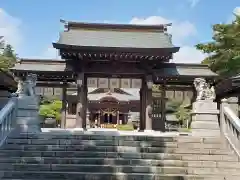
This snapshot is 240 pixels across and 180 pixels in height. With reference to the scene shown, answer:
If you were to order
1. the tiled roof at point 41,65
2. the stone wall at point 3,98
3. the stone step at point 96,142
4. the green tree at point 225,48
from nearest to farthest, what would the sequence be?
the stone step at point 96,142 < the stone wall at point 3,98 < the tiled roof at point 41,65 < the green tree at point 225,48

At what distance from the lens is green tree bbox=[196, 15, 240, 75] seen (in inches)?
910

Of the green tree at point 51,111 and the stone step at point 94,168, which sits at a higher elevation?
the green tree at point 51,111

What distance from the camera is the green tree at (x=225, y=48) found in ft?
75.8

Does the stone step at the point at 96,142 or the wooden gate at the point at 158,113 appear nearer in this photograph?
the stone step at the point at 96,142

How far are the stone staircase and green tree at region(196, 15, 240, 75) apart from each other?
13.3 m

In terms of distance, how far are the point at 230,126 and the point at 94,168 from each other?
468cm

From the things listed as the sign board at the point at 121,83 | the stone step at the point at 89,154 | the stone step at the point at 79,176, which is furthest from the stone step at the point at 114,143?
the sign board at the point at 121,83

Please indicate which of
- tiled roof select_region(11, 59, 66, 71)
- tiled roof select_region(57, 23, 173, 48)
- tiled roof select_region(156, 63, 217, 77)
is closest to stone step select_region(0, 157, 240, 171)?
Result: tiled roof select_region(156, 63, 217, 77)

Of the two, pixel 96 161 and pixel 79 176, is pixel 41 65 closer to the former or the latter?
pixel 96 161

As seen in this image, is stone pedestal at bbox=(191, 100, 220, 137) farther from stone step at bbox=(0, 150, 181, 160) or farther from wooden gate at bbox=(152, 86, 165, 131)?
wooden gate at bbox=(152, 86, 165, 131)

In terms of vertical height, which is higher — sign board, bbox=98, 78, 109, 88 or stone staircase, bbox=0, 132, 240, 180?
sign board, bbox=98, 78, 109, 88

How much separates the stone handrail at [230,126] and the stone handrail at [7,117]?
6.82 meters

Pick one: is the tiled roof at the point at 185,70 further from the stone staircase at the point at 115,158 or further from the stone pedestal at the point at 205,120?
the stone staircase at the point at 115,158

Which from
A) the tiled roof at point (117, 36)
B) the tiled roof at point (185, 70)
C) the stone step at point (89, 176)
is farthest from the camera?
the tiled roof at point (117, 36)
